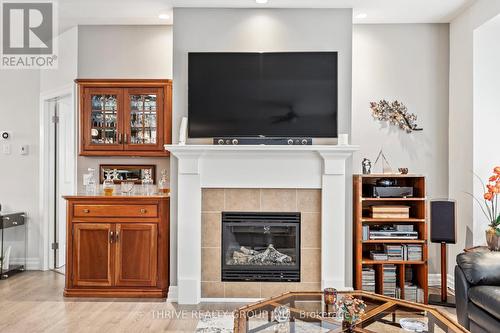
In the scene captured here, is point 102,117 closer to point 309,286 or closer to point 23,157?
point 23,157

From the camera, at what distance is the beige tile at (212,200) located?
3947 mm

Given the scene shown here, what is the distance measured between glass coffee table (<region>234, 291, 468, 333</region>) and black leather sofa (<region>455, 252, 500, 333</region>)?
50 centimetres

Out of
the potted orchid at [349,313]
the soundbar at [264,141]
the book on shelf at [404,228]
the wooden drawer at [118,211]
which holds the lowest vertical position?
the potted orchid at [349,313]

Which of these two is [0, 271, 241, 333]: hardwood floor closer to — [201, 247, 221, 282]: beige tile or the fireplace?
[201, 247, 221, 282]: beige tile

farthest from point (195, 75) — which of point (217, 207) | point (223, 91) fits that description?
point (217, 207)

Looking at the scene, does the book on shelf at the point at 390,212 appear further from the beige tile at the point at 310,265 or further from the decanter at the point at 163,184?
the decanter at the point at 163,184

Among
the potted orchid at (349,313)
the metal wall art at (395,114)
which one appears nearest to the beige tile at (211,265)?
the potted orchid at (349,313)

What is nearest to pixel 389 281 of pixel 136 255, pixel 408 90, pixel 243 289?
pixel 243 289

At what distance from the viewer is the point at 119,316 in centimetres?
→ 350

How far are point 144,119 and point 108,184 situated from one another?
0.80 m

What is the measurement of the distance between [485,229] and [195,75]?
3108mm

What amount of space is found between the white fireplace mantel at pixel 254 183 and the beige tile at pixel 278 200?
0.07 metres

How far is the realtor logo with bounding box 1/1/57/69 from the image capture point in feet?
13.6

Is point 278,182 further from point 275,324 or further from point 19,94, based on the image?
point 19,94
